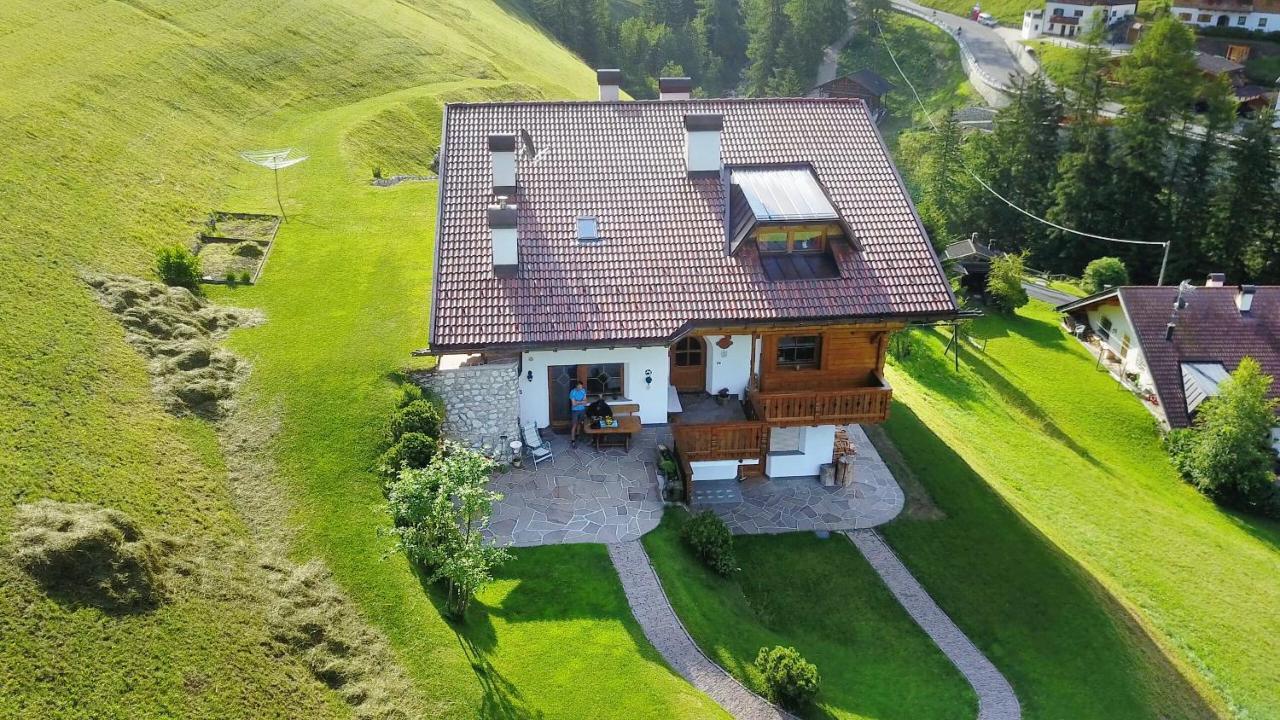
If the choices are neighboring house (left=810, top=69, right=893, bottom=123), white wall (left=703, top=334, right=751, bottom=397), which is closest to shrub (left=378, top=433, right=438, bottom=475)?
white wall (left=703, top=334, right=751, bottom=397)

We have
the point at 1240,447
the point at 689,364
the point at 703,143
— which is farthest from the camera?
the point at 1240,447

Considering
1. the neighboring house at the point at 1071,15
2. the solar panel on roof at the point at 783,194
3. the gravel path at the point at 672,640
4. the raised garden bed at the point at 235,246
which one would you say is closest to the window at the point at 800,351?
the solar panel on roof at the point at 783,194

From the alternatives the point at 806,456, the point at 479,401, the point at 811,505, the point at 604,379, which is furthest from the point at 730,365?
the point at 479,401

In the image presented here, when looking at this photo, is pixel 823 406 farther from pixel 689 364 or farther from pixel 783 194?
pixel 783 194

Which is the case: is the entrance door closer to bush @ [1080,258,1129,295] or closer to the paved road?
bush @ [1080,258,1129,295]

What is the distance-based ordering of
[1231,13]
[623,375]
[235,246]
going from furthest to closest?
[1231,13]
[235,246]
[623,375]

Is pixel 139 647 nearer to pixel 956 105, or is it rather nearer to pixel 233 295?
pixel 233 295
